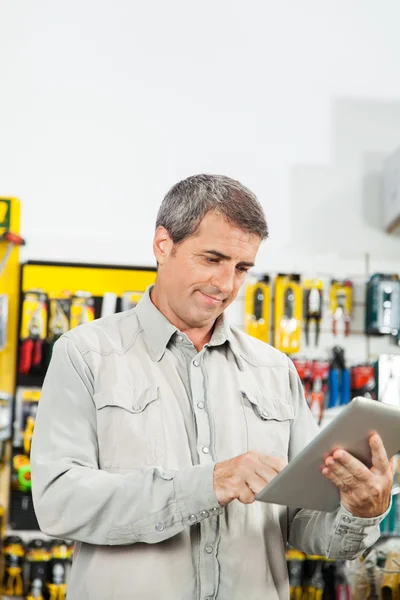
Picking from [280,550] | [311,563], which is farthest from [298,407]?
[311,563]

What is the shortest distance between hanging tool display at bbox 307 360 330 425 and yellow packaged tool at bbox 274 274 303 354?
0.53ft

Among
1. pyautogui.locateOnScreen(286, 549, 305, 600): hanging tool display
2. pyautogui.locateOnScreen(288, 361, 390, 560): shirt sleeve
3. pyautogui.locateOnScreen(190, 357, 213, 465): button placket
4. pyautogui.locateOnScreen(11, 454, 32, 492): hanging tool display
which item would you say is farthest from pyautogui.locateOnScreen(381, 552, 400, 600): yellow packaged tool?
pyautogui.locateOnScreen(11, 454, 32, 492): hanging tool display

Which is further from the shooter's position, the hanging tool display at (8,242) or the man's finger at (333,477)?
the hanging tool display at (8,242)

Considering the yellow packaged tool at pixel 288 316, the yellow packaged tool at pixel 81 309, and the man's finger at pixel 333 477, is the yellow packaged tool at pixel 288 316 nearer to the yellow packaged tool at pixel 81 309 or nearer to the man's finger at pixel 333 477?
the yellow packaged tool at pixel 81 309

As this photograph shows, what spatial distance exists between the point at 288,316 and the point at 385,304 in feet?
1.81

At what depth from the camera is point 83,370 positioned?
1.89 metres

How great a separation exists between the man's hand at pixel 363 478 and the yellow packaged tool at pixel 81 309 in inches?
107

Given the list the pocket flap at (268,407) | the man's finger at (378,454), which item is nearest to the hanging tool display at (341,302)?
the pocket flap at (268,407)

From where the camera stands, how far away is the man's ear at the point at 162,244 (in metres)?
2.04

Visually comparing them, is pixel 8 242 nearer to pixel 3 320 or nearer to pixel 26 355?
pixel 3 320

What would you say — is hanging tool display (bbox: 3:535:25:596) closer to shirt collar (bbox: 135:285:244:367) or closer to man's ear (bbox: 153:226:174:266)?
shirt collar (bbox: 135:285:244:367)

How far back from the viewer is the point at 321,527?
1.92m

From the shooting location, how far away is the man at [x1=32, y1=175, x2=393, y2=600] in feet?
5.66

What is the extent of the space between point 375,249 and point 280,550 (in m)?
3.21
